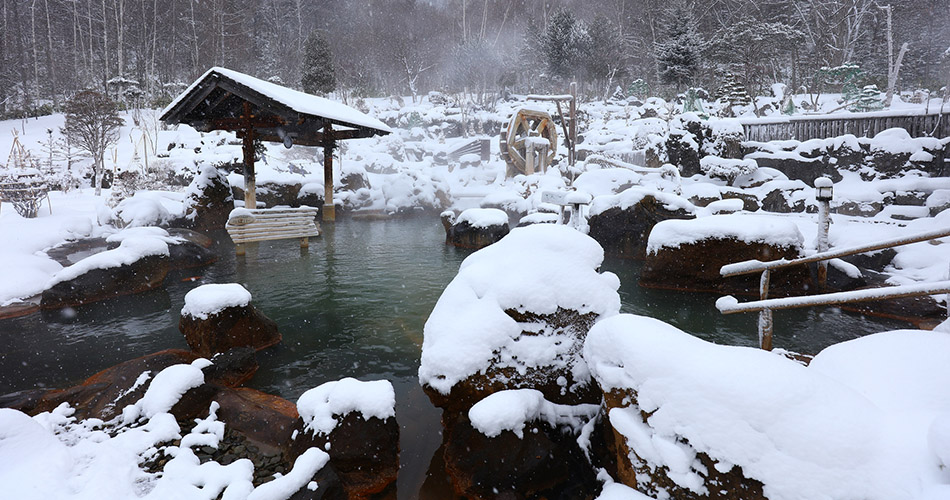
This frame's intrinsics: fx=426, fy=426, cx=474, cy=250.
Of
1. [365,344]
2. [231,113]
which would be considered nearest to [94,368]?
[365,344]

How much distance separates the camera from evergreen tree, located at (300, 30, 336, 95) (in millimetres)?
27981

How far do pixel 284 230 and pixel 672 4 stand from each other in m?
36.3

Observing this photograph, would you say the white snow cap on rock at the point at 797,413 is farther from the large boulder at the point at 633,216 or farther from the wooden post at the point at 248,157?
the wooden post at the point at 248,157

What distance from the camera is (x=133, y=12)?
3259cm

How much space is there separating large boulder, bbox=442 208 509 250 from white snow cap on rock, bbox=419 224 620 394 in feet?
24.0

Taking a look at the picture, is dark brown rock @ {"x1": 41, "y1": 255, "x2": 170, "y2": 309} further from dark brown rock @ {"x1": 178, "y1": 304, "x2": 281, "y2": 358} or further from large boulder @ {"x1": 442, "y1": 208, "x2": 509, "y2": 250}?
large boulder @ {"x1": 442, "y1": 208, "x2": 509, "y2": 250}

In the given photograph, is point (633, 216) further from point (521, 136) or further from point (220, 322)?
point (521, 136)

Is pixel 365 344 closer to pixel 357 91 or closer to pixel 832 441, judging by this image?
pixel 832 441

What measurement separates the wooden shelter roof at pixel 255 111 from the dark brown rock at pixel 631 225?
7.68 metres

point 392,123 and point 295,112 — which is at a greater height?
point 392,123

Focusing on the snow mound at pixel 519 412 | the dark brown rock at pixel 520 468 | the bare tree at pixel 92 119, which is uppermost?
the bare tree at pixel 92 119

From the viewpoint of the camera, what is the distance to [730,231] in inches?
298

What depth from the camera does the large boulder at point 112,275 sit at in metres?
6.78

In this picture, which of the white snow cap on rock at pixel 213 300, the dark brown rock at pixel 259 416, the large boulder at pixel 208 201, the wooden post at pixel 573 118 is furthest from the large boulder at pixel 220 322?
the wooden post at pixel 573 118
